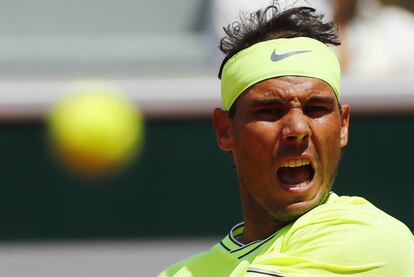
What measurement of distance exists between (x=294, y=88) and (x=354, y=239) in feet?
1.28

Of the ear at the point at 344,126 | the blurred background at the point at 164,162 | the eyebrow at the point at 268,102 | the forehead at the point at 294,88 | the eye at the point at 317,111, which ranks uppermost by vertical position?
the forehead at the point at 294,88

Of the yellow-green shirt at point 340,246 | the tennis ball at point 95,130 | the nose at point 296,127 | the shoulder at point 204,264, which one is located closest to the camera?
the yellow-green shirt at point 340,246

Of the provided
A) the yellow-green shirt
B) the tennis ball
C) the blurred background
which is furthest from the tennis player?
the blurred background

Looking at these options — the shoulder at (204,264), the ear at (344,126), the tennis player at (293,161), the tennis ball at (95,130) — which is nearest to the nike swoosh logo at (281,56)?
the tennis player at (293,161)

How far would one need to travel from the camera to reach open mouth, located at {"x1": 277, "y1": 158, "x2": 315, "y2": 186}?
2.67 metres

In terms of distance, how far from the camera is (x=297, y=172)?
2686 millimetres

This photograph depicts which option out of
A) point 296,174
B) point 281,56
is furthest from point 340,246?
point 281,56

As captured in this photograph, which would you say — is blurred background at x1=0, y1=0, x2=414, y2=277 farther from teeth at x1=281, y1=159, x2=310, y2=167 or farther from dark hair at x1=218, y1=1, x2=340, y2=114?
teeth at x1=281, y1=159, x2=310, y2=167

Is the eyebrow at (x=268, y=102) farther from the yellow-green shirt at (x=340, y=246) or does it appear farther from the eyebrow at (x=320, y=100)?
the yellow-green shirt at (x=340, y=246)

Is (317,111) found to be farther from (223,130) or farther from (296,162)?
(223,130)

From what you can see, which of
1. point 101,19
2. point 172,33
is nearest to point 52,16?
point 101,19

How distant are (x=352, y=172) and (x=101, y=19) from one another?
181 cm

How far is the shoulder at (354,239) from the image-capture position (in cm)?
248

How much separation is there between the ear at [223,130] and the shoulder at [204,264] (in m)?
0.27
